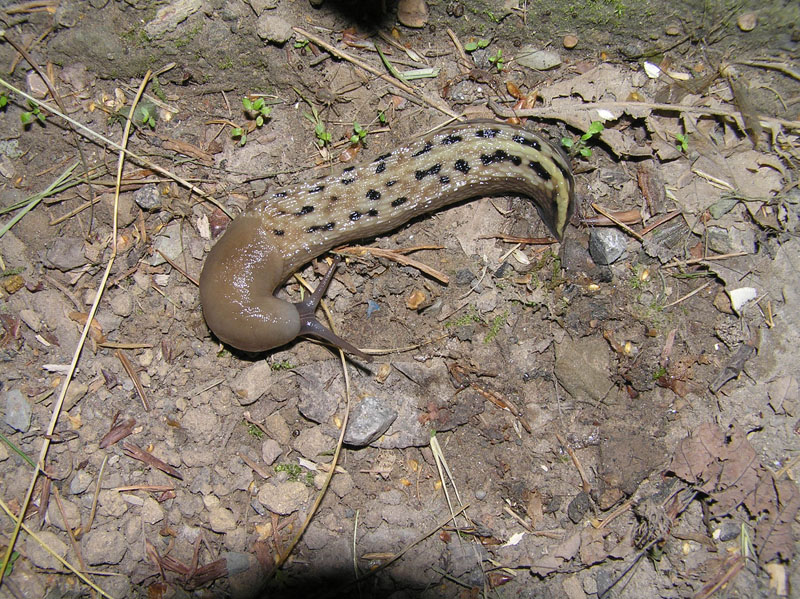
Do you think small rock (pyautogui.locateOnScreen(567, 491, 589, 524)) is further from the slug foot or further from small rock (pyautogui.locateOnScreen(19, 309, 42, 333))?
small rock (pyautogui.locateOnScreen(19, 309, 42, 333))

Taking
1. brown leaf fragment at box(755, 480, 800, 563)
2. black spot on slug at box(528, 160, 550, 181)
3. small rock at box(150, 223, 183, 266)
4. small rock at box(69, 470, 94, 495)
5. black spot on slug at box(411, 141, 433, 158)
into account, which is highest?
black spot on slug at box(411, 141, 433, 158)

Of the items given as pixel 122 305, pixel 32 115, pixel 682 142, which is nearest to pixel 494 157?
pixel 682 142

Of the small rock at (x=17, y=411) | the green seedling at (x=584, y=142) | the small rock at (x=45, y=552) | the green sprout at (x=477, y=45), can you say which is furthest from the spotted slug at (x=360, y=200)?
the small rock at (x=45, y=552)

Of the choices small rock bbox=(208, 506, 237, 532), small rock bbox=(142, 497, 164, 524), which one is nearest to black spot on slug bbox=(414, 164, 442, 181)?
small rock bbox=(208, 506, 237, 532)

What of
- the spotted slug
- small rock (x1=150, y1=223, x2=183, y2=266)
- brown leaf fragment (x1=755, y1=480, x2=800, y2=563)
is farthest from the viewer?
small rock (x1=150, y1=223, x2=183, y2=266)

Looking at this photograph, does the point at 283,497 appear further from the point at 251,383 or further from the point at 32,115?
the point at 32,115

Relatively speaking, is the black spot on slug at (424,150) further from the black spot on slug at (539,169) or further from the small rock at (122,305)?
the small rock at (122,305)
